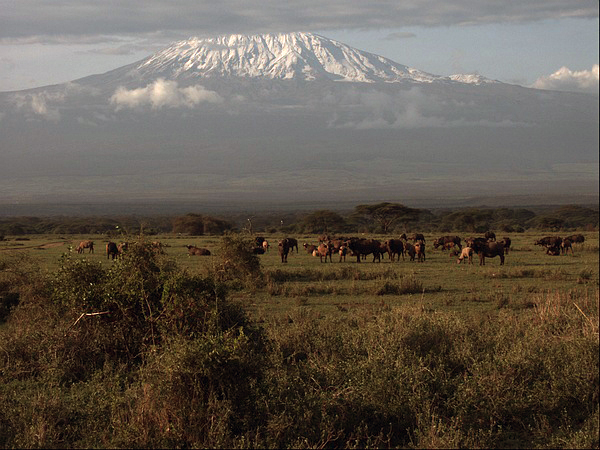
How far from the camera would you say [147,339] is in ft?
31.2

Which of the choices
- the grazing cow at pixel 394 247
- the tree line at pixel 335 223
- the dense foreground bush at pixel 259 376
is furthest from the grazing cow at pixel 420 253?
the tree line at pixel 335 223

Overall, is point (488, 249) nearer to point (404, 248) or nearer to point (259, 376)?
point (404, 248)

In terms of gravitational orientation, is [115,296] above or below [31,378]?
above

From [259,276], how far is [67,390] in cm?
1174

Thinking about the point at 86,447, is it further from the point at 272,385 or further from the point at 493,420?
the point at 493,420

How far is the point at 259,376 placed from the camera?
24.6ft

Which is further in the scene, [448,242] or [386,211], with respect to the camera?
[386,211]

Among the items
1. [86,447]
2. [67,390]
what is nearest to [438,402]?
[86,447]

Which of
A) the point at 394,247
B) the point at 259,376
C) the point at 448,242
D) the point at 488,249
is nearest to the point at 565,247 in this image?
the point at 448,242

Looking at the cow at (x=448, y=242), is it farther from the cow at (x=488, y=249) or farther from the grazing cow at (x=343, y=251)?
the cow at (x=488, y=249)

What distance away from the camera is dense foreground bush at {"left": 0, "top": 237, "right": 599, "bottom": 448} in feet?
22.2

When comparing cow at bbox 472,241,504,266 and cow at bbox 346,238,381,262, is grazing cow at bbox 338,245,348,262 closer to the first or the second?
cow at bbox 346,238,381,262

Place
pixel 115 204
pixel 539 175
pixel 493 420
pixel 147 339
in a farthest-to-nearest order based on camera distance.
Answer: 1. pixel 539 175
2. pixel 115 204
3. pixel 147 339
4. pixel 493 420

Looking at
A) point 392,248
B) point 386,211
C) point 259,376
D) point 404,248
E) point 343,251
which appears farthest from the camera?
point 386,211
